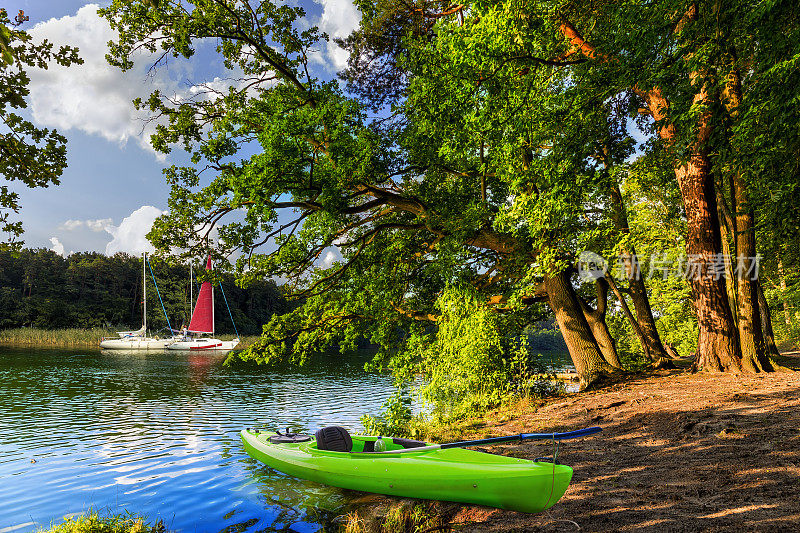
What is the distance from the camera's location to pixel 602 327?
12.4 m

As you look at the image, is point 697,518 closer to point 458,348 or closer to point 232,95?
point 458,348

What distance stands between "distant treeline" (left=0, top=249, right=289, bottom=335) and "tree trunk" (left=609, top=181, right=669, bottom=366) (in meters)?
56.5

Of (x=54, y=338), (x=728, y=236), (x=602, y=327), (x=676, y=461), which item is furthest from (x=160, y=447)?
(x=54, y=338)

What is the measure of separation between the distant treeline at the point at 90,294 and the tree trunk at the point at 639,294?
56.5 metres

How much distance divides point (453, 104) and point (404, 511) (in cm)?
816

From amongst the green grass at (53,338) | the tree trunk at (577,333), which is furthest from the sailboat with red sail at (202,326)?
the tree trunk at (577,333)

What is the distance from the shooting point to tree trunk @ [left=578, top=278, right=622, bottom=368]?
12.2m

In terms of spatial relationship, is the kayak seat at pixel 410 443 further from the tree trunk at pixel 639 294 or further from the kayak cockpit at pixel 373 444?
the tree trunk at pixel 639 294

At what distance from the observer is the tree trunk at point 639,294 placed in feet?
40.5

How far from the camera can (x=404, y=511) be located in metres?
5.70

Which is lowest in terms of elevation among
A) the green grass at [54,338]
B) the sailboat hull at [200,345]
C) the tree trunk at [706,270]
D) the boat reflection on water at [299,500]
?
the boat reflection on water at [299,500]

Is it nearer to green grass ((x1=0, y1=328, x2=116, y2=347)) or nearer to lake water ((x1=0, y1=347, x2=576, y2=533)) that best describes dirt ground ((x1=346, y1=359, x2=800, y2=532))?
lake water ((x1=0, y1=347, x2=576, y2=533))

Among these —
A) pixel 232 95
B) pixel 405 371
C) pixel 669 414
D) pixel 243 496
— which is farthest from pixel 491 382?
pixel 232 95

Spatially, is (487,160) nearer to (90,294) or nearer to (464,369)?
(464,369)
